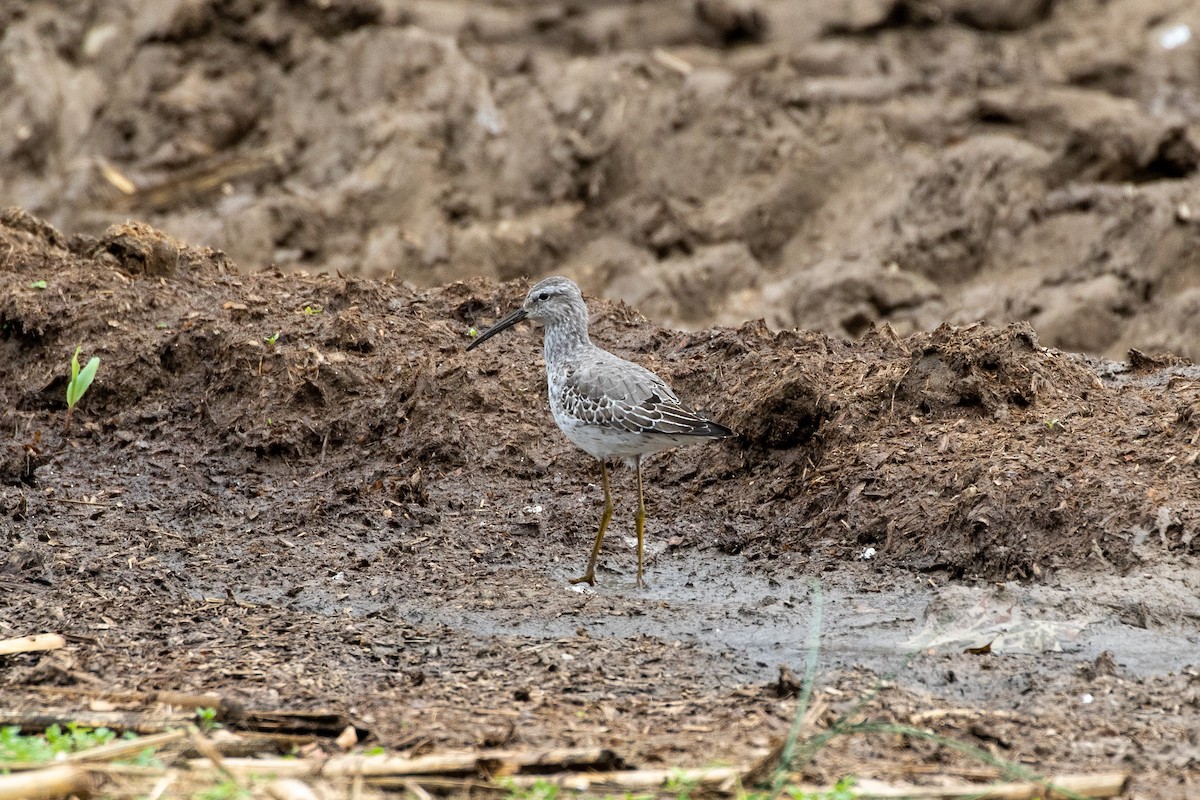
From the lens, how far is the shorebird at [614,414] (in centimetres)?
758

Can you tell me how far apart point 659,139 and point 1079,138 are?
4822 millimetres

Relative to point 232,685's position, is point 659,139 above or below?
above

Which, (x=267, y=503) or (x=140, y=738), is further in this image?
(x=267, y=503)

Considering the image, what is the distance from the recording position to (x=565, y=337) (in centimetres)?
849

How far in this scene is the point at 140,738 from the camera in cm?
505

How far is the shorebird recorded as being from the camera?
7.58 m

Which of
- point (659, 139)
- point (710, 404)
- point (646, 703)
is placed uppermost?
point (659, 139)

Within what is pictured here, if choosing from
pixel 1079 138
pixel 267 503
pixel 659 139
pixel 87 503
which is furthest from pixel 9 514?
pixel 1079 138

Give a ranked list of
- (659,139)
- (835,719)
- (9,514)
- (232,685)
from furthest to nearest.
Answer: (659,139) → (9,514) → (232,685) → (835,719)

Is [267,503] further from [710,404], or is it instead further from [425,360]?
[710,404]

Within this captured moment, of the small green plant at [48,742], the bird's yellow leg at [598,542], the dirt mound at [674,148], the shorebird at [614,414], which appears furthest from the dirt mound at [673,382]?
the dirt mound at [674,148]

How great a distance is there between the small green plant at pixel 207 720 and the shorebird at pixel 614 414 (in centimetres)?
268

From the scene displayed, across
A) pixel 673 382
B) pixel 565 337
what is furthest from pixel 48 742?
pixel 673 382

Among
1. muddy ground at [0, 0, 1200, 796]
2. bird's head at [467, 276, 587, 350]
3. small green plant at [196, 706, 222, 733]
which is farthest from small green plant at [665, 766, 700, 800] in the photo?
bird's head at [467, 276, 587, 350]
